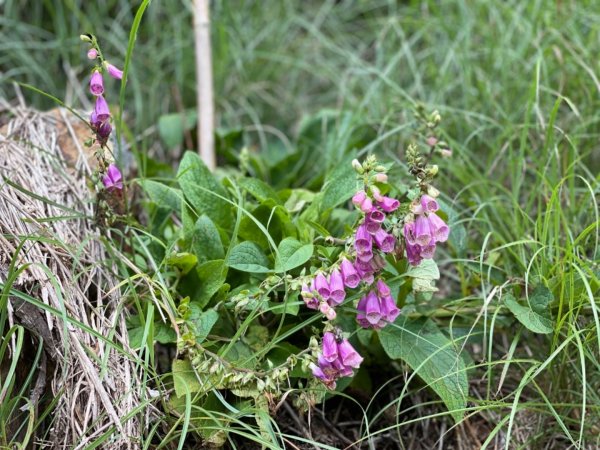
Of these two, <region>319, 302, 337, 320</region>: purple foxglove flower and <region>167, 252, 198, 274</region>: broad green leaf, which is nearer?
<region>319, 302, 337, 320</region>: purple foxglove flower

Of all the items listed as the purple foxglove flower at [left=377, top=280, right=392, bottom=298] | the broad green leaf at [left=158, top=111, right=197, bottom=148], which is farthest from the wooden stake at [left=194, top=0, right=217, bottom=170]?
the purple foxglove flower at [left=377, top=280, right=392, bottom=298]

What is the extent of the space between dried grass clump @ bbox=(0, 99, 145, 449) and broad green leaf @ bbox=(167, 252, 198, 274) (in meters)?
0.16

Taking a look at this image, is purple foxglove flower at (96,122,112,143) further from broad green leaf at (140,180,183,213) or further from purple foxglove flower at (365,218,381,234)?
purple foxglove flower at (365,218,381,234)

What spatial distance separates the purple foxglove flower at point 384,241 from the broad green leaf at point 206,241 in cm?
49

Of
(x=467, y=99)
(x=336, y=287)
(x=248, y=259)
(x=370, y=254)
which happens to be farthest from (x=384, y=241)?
(x=467, y=99)

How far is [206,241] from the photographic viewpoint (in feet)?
6.12

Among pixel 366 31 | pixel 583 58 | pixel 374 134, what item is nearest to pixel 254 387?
pixel 374 134

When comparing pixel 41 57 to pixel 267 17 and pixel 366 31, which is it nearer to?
pixel 267 17

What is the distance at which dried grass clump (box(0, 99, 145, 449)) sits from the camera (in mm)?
1570

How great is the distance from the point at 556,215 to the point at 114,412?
3.85ft

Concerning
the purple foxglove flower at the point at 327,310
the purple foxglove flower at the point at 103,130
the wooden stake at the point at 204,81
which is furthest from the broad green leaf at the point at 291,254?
the wooden stake at the point at 204,81

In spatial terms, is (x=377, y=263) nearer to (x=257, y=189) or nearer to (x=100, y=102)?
(x=257, y=189)

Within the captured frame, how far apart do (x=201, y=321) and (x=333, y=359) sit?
13.8 inches

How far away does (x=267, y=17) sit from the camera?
134 inches
